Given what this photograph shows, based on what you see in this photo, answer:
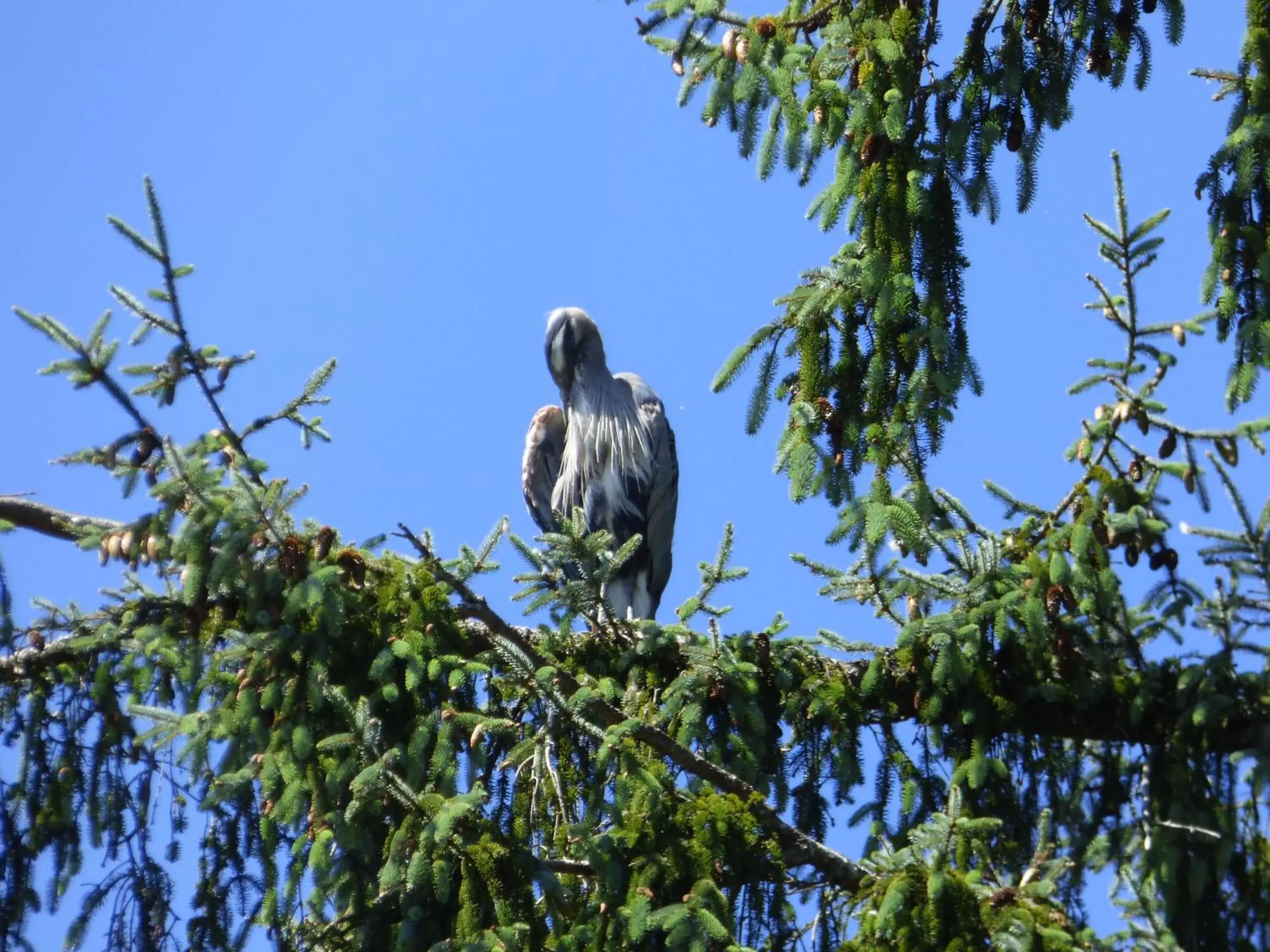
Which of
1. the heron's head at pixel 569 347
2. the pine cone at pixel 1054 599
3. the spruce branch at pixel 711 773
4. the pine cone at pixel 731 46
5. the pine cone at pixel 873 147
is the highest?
the heron's head at pixel 569 347

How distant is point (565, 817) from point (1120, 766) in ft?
5.76

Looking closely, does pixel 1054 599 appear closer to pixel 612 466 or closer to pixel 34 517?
pixel 34 517

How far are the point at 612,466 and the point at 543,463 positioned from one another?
66 centimetres

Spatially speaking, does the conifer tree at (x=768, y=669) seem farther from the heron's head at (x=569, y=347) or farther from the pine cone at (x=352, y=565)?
the heron's head at (x=569, y=347)

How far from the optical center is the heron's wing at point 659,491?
28.9ft

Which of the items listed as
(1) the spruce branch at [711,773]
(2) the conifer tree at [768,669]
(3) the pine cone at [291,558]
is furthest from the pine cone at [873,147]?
(3) the pine cone at [291,558]

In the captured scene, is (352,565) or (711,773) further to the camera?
(352,565)

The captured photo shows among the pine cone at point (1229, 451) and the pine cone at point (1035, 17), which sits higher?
the pine cone at point (1035, 17)

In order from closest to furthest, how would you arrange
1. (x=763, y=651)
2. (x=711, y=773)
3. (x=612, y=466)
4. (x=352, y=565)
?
(x=711, y=773), (x=352, y=565), (x=763, y=651), (x=612, y=466)

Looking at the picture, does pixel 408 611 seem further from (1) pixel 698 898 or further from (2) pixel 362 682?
(1) pixel 698 898

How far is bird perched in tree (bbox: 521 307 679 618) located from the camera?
28.6 ft

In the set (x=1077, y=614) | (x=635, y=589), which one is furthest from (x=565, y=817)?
(x=635, y=589)

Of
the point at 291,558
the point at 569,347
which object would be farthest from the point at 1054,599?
the point at 569,347

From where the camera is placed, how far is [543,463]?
922cm
